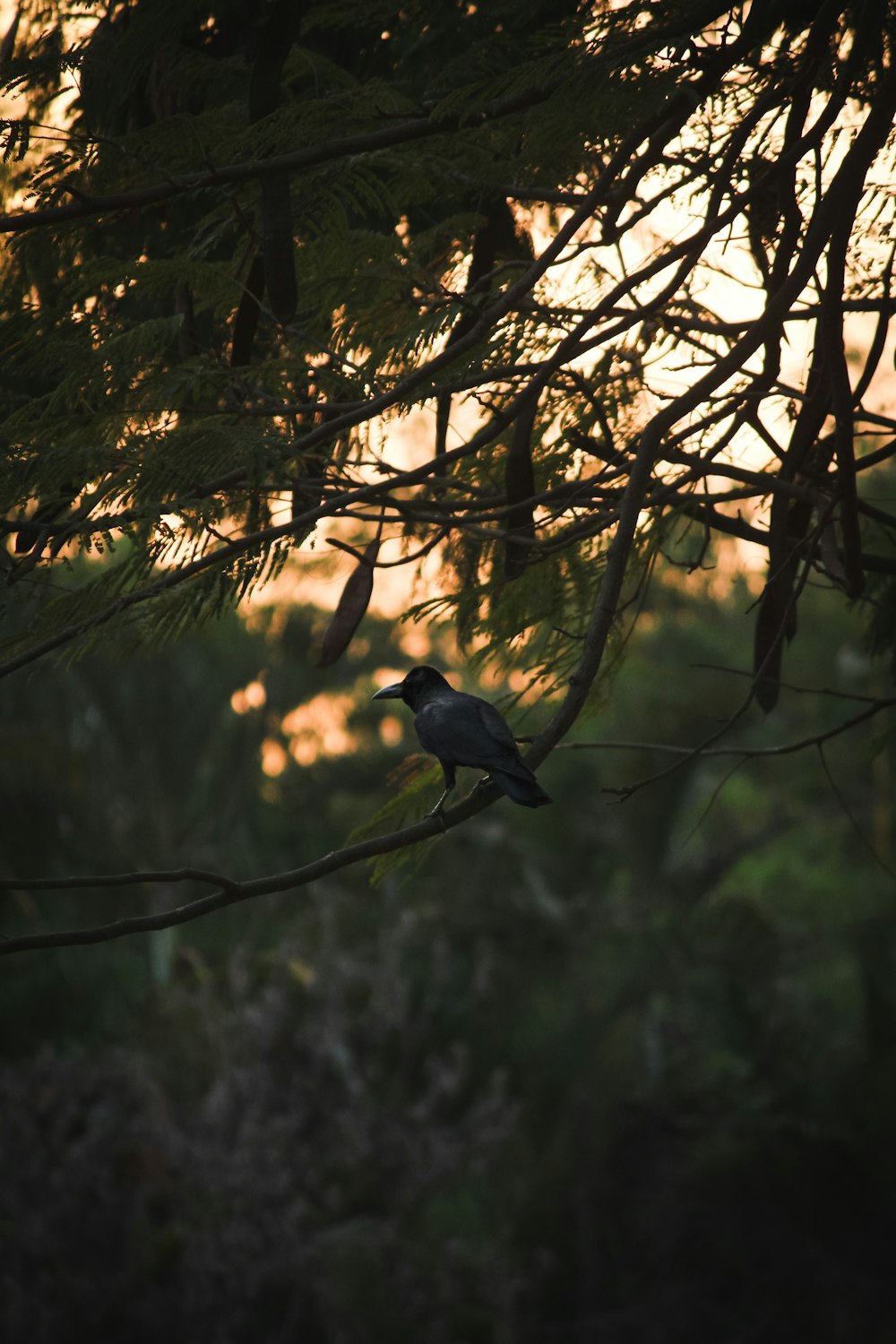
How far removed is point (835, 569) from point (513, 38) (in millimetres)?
1612

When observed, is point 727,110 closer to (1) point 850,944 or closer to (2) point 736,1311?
(2) point 736,1311

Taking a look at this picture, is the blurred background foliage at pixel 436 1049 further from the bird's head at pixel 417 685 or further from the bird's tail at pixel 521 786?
the bird's tail at pixel 521 786

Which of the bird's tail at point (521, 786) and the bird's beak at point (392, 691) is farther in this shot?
the bird's beak at point (392, 691)

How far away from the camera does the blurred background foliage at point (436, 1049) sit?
10.1 meters

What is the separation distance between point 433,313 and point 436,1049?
12147 millimetres

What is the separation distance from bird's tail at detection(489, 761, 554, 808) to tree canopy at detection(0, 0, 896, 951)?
9 centimetres

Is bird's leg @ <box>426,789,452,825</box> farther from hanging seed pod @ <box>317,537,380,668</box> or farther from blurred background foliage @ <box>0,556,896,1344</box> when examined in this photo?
blurred background foliage @ <box>0,556,896,1344</box>

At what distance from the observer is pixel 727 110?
319 cm

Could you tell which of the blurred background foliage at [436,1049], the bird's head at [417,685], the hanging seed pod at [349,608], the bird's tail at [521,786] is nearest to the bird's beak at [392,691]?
the bird's head at [417,685]

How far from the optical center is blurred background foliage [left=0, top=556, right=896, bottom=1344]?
10.1 meters

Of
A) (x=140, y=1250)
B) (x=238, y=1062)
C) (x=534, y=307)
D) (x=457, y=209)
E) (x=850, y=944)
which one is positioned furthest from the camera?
(x=850, y=944)

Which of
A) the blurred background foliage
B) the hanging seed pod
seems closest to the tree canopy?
the hanging seed pod

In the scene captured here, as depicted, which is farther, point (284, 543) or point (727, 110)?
point (727, 110)

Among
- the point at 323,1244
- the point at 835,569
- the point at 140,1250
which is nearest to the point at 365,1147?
the point at 323,1244
